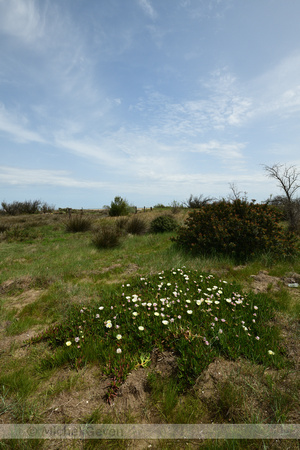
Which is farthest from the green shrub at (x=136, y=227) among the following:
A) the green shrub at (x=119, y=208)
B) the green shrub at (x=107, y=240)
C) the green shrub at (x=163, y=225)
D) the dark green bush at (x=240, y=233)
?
the green shrub at (x=119, y=208)

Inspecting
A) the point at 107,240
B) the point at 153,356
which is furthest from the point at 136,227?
the point at 153,356

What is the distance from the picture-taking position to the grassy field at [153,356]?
197 centimetres

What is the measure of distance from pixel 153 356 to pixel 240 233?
5537 mm

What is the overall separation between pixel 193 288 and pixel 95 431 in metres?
2.83

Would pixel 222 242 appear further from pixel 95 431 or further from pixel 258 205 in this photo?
pixel 95 431

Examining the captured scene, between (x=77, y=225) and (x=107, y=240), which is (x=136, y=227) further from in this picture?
(x=77, y=225)

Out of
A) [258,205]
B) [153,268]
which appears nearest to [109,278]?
[153,268]

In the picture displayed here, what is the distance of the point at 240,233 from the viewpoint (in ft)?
23.4

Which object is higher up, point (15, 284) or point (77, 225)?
point (77, 225)

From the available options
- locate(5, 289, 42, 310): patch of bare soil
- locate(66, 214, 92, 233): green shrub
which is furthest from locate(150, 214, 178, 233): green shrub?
locate(5, 289, 42, 310): patch of bare soil

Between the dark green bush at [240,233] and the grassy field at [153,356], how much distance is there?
7.19ft

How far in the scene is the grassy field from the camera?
1973mm

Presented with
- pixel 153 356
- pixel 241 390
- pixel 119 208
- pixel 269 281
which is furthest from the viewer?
pixel 119 208

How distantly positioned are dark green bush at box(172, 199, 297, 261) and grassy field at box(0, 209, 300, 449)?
219 centimetres
